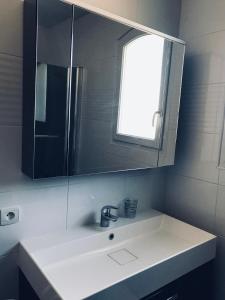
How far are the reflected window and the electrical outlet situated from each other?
68cm

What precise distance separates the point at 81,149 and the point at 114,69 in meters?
0.47

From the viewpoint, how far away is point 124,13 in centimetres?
146

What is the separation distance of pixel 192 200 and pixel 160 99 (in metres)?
0.73

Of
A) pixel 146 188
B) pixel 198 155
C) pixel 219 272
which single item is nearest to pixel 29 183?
pixel 146 188

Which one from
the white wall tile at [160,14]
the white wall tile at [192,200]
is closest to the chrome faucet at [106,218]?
the white wall tile at [192,200]

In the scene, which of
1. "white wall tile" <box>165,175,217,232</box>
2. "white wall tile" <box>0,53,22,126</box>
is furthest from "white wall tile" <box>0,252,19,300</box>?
"white wall tile" <box>165,175,217,232</box>

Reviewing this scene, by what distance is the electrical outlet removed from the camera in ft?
3.90

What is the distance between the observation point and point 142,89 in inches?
61.3

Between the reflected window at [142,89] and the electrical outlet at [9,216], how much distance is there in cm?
68

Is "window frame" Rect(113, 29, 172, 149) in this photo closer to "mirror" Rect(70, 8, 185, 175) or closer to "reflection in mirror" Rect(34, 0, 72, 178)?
"mirror" Rect(70, 8, 185, 175)

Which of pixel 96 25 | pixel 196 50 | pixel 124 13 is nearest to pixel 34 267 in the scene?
pixel 96 25

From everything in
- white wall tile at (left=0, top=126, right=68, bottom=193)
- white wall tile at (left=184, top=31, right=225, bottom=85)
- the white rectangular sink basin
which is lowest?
the white rectangular sink basin

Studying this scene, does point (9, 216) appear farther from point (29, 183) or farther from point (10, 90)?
point (10, 90)

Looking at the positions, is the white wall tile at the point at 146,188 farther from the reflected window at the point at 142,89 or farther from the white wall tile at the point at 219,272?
the white wall tile at the point at 219,272
